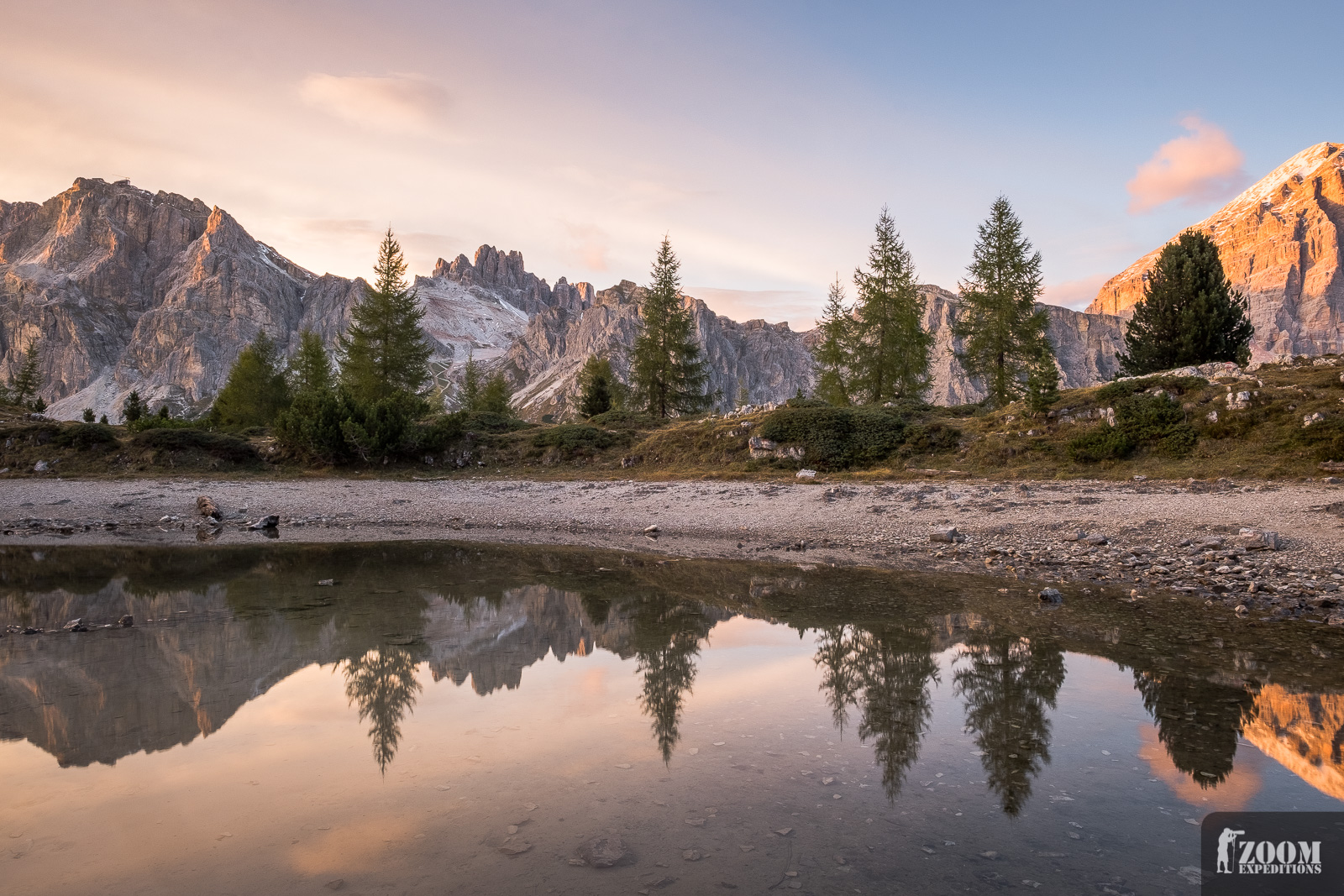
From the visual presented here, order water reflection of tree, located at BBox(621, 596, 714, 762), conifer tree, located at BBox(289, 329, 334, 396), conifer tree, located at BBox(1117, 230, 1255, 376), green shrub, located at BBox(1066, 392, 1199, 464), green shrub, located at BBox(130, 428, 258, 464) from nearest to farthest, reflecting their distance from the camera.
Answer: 1. water reflection of tree, located at BBox(621, 596, 714, 762)
2. green shrub, located at BBox(1066, 392, 1199, 464)
3. conifer tree, located at BBox(1117, 230, 1255, 376)
4. green shrub, located at BBox(130, 428, 258, 464)
5. conifer tree, located at BBox(289, 329, 334, 396)

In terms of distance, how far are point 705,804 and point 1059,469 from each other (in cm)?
2665

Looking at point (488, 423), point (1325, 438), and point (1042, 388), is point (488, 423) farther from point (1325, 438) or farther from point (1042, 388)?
point (1325, 438)

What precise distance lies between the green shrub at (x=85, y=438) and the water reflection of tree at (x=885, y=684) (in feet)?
147

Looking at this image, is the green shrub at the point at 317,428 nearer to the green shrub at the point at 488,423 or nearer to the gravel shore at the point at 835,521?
the gravel shore at the point at 835,521

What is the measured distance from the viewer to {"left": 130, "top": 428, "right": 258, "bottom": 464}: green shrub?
3903cm

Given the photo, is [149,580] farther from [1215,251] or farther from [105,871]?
[1215,251]

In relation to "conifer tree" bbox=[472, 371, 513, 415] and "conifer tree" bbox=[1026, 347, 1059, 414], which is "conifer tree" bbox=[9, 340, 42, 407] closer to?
"conifer tree" bbox=[472, 371, 513, 415]

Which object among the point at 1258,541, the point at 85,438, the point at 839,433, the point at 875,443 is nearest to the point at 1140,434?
the point at 875,443

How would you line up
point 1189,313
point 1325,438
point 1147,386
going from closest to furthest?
point 1325,438 → point 1147,386 → point 1189,313

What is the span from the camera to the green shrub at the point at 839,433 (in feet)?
110

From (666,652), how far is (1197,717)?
6510 millimetres

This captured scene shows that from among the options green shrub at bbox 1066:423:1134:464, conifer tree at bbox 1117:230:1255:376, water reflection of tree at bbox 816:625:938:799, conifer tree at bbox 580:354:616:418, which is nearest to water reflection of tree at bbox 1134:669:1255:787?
water reflection of tree at bbox 816:625:938:799

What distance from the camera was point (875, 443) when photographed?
111ft

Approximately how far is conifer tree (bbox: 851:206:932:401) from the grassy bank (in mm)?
7718
